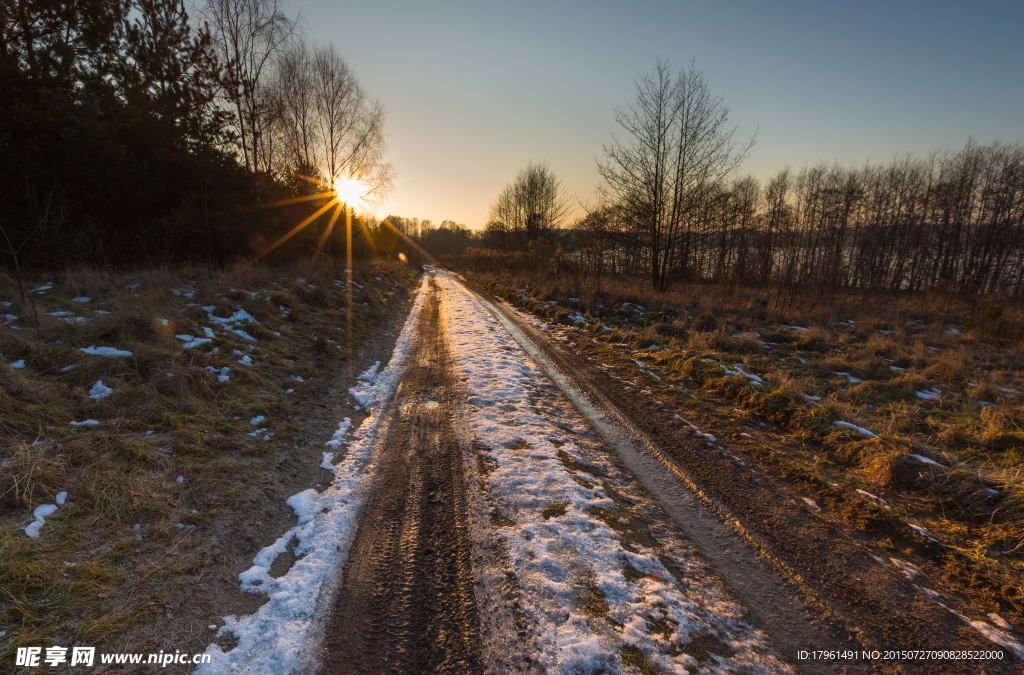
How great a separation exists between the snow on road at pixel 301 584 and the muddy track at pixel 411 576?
0.34ft

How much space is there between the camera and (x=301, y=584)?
262 cm

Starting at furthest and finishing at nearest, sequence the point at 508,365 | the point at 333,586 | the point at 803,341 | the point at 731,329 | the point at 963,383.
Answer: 1. the point at 731,329
2. the point at 803,341
3. the point at 508,365
4. the point at 963,383
5. the point at 333,586

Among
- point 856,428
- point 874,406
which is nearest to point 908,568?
point 856,428

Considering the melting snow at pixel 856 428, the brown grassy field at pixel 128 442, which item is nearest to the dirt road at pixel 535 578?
the brown grassy field at pixel 128 442

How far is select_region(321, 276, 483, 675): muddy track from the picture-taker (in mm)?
2156

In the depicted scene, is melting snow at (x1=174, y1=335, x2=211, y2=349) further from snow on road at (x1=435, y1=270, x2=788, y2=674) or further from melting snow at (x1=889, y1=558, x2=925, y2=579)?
melting snow at (x1=889, y1=558, x2=925, y2=579)

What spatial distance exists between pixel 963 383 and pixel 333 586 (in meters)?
10.9

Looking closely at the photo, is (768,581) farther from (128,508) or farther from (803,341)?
(803,341)

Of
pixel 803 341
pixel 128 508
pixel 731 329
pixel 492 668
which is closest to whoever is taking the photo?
pixel 492 668

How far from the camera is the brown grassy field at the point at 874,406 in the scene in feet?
10.8

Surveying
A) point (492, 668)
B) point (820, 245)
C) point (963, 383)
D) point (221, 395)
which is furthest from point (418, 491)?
point (820, 245)

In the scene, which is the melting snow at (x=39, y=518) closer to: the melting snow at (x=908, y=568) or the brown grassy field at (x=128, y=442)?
the brown grassy field at (x=128, y=442)

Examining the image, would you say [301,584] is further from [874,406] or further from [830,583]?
[874,406]

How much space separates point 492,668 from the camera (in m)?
2.07
